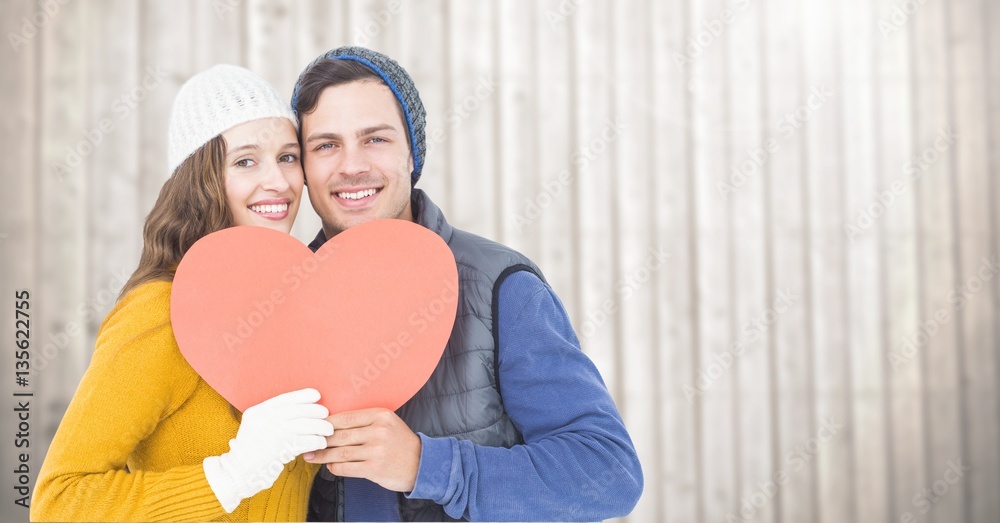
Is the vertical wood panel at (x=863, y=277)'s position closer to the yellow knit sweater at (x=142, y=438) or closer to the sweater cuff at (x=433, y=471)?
the sweater cuff at (x=433, y=471)

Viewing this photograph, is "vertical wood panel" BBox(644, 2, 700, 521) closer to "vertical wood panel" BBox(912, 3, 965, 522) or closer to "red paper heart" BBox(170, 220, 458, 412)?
"vertical wood panel" BBox(912, 3, 965, 522)

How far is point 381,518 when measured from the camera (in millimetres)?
919

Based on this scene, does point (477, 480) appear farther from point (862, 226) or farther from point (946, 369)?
point (946, 369)

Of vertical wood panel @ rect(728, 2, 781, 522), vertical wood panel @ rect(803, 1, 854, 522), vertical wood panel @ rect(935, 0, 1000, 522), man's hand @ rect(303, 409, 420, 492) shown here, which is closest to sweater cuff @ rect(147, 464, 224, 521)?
man's hand @ rect(303, 409, 420, 492)

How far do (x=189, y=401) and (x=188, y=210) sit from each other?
9.2 inches

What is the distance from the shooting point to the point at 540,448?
0.88 m

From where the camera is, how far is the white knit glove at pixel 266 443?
75 centimetres

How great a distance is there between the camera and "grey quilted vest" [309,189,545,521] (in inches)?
36.7

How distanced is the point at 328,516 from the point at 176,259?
1.23 feet

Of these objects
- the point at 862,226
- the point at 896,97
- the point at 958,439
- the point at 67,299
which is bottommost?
the point at 958,439

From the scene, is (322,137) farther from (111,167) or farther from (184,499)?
(111,167)

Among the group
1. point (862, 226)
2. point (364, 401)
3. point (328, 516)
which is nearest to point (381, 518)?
point (328, 516)

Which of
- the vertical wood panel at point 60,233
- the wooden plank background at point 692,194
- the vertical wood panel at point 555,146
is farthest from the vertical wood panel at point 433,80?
the vertical wood panel at point 60,233

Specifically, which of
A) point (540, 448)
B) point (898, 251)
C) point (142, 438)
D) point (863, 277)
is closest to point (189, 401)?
point (142, 438)
